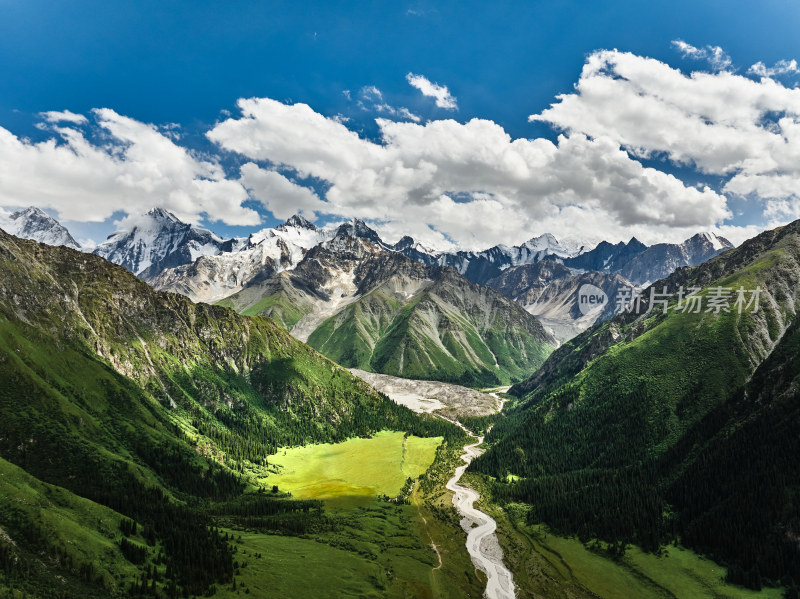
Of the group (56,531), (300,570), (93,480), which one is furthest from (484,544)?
(93,480)

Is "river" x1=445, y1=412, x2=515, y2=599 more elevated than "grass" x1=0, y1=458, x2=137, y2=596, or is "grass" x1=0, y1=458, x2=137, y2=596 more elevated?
"grass" x1=0, y1=458, x2=137, y2=596

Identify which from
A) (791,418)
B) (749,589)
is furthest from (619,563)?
(791,418)

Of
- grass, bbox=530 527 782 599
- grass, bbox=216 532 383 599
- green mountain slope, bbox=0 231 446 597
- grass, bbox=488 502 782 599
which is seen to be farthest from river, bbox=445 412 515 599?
green mountain slope, bbox=0 231 446 597

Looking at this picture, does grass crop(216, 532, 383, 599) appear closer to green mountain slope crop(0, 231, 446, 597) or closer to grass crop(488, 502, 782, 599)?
green mountain slope crop(0, 231, 446, 597)

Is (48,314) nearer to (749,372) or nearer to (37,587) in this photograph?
(37,587)

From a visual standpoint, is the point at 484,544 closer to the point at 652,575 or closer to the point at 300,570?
the point at 652,575

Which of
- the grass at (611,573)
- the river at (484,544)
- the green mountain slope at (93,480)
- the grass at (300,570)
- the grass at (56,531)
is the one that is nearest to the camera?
the grass at (56,531)

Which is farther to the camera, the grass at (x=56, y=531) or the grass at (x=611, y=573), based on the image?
the grass at (x=611, y=573)

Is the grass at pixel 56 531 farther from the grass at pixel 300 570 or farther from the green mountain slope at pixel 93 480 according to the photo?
the grass at pixel 300 570

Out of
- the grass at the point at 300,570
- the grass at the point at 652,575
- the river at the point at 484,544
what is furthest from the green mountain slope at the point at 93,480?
the grass at the point at 652,575

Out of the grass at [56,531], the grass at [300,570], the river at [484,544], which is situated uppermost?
the grass at [56,531]

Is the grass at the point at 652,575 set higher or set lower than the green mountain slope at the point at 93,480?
lower

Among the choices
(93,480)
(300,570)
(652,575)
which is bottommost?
(652,575)

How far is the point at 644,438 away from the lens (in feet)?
619
